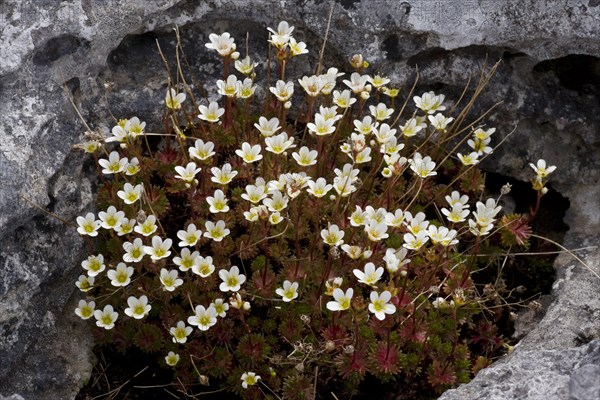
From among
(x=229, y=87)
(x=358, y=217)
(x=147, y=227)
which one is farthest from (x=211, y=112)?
(x=358, y=217)

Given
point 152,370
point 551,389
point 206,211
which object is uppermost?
point 551,389

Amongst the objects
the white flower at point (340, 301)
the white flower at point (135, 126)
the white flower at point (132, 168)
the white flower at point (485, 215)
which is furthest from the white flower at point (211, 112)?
the white flower at point (485, 215)

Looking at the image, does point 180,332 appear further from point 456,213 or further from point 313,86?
point 456,213

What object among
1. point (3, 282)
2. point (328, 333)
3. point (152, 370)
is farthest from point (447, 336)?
point (3, 282)

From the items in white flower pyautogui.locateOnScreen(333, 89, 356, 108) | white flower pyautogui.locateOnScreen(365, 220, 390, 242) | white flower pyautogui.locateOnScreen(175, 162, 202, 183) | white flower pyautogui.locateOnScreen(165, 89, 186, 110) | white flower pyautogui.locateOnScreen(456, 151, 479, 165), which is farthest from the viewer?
white flower pyautogui.locateOnScreen(456, 151, 479, 165)

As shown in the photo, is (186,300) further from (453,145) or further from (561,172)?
(561,172)

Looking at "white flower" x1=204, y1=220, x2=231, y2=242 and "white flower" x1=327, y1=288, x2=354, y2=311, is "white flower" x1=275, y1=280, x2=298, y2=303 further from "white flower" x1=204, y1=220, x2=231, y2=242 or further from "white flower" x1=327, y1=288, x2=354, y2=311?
"white flower" x1=204, y1=220, x2=231, y2=242

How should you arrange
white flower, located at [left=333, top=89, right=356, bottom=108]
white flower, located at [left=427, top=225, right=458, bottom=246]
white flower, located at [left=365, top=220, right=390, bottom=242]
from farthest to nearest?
white flower, located at [left=333, top=89, right=356, bottom=108], white flower, located at [left=427, top=225, right=458, bottom=246], white flower, located at [left=365, top=220, right=390, bottom=242]

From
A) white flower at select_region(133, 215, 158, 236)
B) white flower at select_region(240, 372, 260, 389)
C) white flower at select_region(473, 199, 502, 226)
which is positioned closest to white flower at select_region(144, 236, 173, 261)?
white flower at select_region(133, 215, 158, 236)
